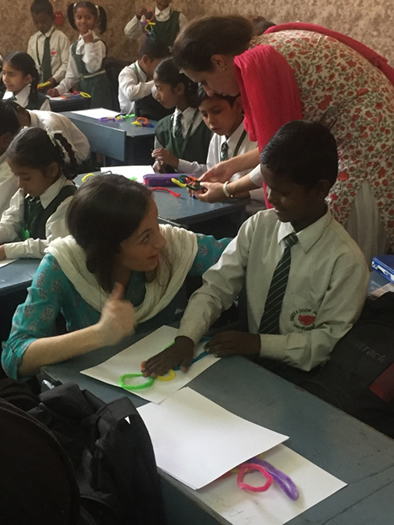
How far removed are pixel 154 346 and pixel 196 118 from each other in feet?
6.50

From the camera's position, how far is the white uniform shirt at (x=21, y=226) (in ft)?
6.77

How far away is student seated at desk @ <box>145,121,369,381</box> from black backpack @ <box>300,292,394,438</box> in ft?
0.18

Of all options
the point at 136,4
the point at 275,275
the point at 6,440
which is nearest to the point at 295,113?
the point at 275,275

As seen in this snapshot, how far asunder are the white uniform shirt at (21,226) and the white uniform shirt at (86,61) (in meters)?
3.88

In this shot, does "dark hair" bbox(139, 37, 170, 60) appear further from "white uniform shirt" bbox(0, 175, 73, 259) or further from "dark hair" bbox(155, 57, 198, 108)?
"white uniform shirt" bbox(0, 175, 73, 259)

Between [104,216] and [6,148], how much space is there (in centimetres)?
146

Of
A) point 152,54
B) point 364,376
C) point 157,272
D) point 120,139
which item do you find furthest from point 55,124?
point 364,376

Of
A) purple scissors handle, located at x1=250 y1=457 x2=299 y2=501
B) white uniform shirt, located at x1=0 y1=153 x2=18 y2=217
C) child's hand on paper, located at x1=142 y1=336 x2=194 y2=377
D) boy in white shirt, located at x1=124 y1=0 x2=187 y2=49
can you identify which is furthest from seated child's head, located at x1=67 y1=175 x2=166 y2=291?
boy in white shirt, located at x1=124 y1=0 x2=187 y2=49

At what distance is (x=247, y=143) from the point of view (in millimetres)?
2582

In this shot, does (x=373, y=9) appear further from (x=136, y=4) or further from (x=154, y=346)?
(x=154, y=346)

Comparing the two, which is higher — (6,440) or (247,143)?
(6,440)

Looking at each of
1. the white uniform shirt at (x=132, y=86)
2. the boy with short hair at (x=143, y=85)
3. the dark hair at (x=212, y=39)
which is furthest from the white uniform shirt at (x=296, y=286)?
the white uniform shirt at (x=132, y=86)

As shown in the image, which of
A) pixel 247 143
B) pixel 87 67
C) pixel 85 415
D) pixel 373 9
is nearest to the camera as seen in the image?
pixel 85 415

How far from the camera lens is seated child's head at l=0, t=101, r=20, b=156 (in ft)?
8.79
